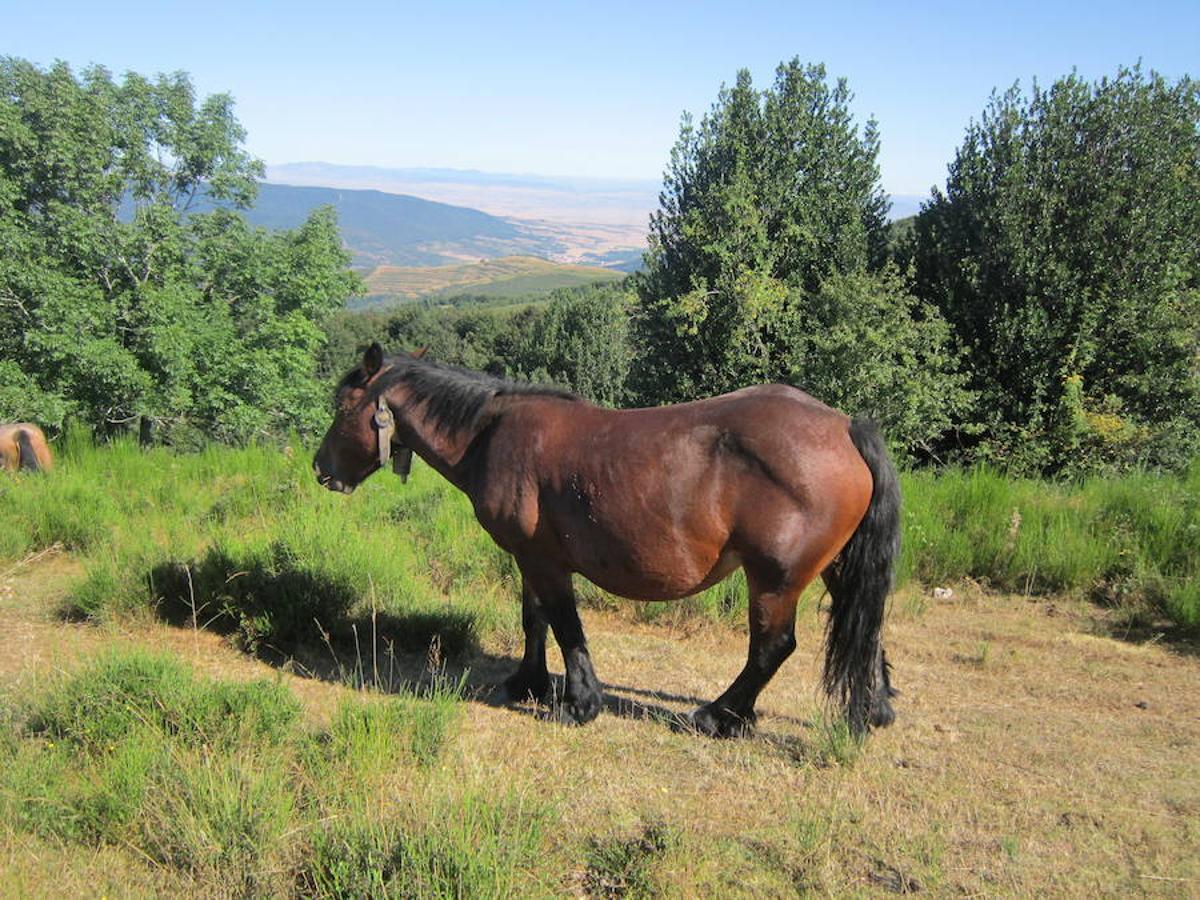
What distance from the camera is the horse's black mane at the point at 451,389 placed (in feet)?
15.1

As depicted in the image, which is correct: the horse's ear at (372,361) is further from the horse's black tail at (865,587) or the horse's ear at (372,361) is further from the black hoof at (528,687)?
the horse's black tail at (865,587)

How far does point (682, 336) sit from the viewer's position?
20.5m

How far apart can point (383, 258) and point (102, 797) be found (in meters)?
177

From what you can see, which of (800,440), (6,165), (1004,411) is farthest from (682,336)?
(6,165)

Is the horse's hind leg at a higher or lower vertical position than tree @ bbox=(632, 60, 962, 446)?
lower

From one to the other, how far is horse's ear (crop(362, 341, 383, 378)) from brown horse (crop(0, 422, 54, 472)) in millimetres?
5058

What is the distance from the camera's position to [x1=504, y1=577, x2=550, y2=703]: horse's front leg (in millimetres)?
4598

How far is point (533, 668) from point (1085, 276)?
16.3 meters

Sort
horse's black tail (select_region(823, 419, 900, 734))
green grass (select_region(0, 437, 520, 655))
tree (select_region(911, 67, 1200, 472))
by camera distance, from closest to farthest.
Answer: horse's black tail (select_region(823, 419, 900, 734)), green grass (select_region(0, 437, 520, 655)), tree (select_region(911, 67, 1200, 472))

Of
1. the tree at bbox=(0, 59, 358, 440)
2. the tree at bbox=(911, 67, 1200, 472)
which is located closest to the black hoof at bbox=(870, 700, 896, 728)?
the tree at bbox=(911, 67, 1200, 472)

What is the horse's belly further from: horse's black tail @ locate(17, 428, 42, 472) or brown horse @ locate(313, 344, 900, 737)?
horse's black tail @ locate(17, 428, 42, 472)

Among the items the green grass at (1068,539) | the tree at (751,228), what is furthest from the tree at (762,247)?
the green grass at (1068,539)

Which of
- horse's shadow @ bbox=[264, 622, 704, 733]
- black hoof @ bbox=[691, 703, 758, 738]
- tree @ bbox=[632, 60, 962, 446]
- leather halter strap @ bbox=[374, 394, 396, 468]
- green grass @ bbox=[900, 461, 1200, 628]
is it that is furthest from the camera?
tree @ bbox=[632, 60, 962, 446]

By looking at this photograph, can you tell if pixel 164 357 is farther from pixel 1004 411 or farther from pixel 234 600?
pixel 1004 411
